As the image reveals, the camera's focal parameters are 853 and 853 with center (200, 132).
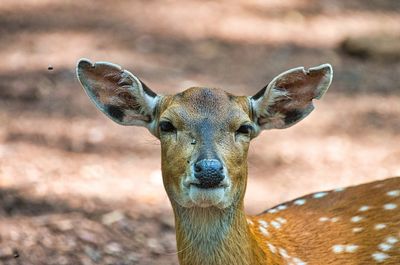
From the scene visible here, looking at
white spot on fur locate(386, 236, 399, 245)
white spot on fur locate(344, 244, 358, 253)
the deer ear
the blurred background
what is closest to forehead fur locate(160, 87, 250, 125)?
the deer ear

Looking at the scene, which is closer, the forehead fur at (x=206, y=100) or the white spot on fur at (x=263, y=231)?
the forehead fur at (x=206, y=100)

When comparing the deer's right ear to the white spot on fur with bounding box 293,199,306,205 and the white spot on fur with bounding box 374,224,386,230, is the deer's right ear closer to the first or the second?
Result: the white spot on fur with bounding box 293,199,306,205

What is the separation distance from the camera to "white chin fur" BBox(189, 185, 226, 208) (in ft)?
12.6

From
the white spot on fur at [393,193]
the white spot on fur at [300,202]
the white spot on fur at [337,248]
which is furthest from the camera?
the white spot on fur at [300,202]

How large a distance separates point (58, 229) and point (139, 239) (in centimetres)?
57

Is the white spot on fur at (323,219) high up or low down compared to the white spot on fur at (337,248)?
up

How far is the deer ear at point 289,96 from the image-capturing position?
4.40 metres

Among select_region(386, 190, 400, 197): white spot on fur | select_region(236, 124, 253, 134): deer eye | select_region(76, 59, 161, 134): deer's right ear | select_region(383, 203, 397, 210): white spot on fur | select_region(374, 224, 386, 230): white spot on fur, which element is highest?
select_region(76, 59, 161, 134): deer's right ear

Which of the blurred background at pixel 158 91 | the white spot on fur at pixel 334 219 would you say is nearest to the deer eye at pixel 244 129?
the white spot on fur at pixel 334 219

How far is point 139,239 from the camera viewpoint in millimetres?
5988

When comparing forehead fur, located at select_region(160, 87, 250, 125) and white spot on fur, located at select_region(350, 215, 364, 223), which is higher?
forehead fur, located at select_region(160, 87, 250, 125)

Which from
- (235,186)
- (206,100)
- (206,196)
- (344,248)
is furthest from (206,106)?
(344,248)

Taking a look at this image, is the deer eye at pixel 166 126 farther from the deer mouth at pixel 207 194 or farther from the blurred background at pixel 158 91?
the blurred background at pixel 158 91

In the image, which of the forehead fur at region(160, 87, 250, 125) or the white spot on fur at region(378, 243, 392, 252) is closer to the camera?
the forehead fur at region(160, 87, 250, 125)
